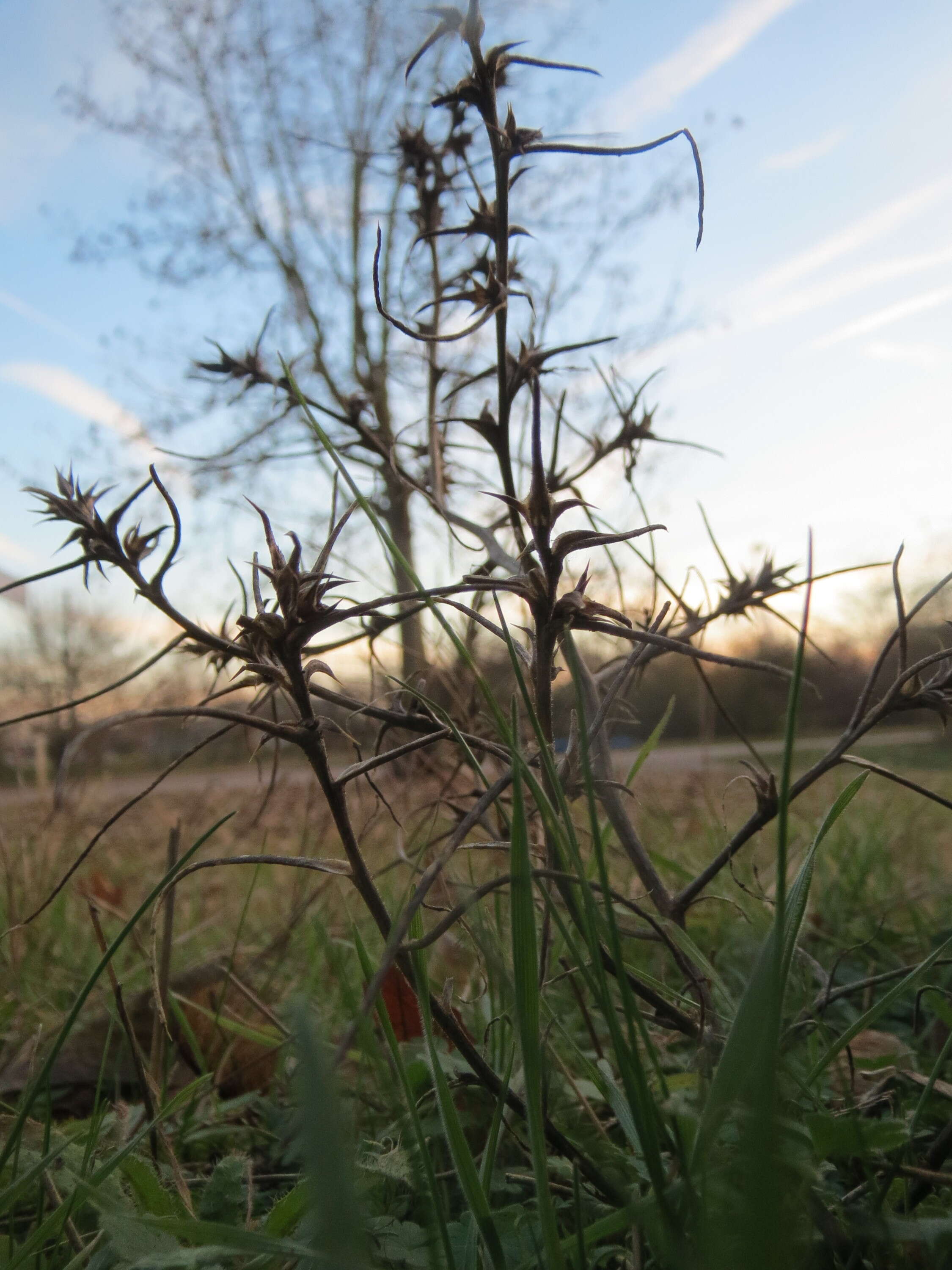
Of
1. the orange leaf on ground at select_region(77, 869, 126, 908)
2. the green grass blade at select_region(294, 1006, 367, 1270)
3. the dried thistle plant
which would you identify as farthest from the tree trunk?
the orange leaf on ground at select_region(77, 869, 126, 908)

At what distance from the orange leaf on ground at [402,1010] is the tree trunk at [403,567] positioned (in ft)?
0.91

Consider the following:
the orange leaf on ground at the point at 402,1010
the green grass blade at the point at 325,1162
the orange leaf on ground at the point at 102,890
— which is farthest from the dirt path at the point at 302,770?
the green grass blade at the point at 325,1162

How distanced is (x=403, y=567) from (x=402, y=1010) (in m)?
0.52

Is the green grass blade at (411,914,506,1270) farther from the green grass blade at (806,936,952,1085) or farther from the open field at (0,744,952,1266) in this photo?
the green grass blade at (806,936,952,1085)

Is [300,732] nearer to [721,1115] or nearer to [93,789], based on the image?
[721,1115]

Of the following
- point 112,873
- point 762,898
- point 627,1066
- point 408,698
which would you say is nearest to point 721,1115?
point 627,1066

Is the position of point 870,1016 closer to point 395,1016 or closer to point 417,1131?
point 417,1131

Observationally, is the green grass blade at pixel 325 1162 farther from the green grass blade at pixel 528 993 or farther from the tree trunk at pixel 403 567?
the tree trunk at pixel 403 567

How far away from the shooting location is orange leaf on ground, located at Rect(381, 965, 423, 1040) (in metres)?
0.78

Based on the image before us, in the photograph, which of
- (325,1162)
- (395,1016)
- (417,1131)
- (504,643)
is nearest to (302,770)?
(395,1016)

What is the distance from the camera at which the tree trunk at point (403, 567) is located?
0.74 m

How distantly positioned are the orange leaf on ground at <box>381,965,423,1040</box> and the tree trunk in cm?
28

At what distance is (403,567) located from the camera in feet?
1.39

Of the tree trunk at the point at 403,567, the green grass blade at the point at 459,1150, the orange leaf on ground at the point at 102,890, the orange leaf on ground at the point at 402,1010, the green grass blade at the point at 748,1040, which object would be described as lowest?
the orange leaf on ground at the point at 102,890
